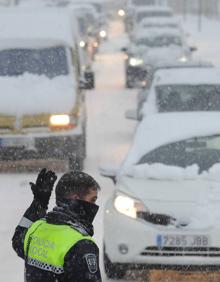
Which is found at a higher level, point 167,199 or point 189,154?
point 167,199

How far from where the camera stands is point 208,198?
28.7ft

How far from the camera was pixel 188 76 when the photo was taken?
16.9 m

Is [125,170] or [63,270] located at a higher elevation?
[63,270]

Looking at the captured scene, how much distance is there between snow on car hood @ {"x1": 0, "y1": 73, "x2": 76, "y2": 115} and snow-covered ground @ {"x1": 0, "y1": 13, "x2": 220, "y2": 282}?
987 millimetres

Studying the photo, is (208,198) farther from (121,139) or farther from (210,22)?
(210,22)

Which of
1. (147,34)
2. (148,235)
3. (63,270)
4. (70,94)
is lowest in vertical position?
(147,34)

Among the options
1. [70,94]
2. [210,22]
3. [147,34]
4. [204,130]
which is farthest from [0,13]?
[210,22]

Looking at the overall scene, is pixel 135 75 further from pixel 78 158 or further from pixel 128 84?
pixel 78 158

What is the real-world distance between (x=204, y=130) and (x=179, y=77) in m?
6.77

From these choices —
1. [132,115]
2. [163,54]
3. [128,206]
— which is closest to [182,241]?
[128,206]

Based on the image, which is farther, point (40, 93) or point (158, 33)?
point (158, 33)

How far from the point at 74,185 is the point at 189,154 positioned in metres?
5.39

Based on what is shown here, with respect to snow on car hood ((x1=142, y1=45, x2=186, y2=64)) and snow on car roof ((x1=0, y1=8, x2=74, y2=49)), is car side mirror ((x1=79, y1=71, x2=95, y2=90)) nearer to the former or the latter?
snow on car roof ((x1=0, y1=8, x2=74, y2=49))

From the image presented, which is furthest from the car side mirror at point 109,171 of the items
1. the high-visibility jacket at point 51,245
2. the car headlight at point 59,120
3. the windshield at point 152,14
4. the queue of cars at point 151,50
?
the windshield at point 152,14
